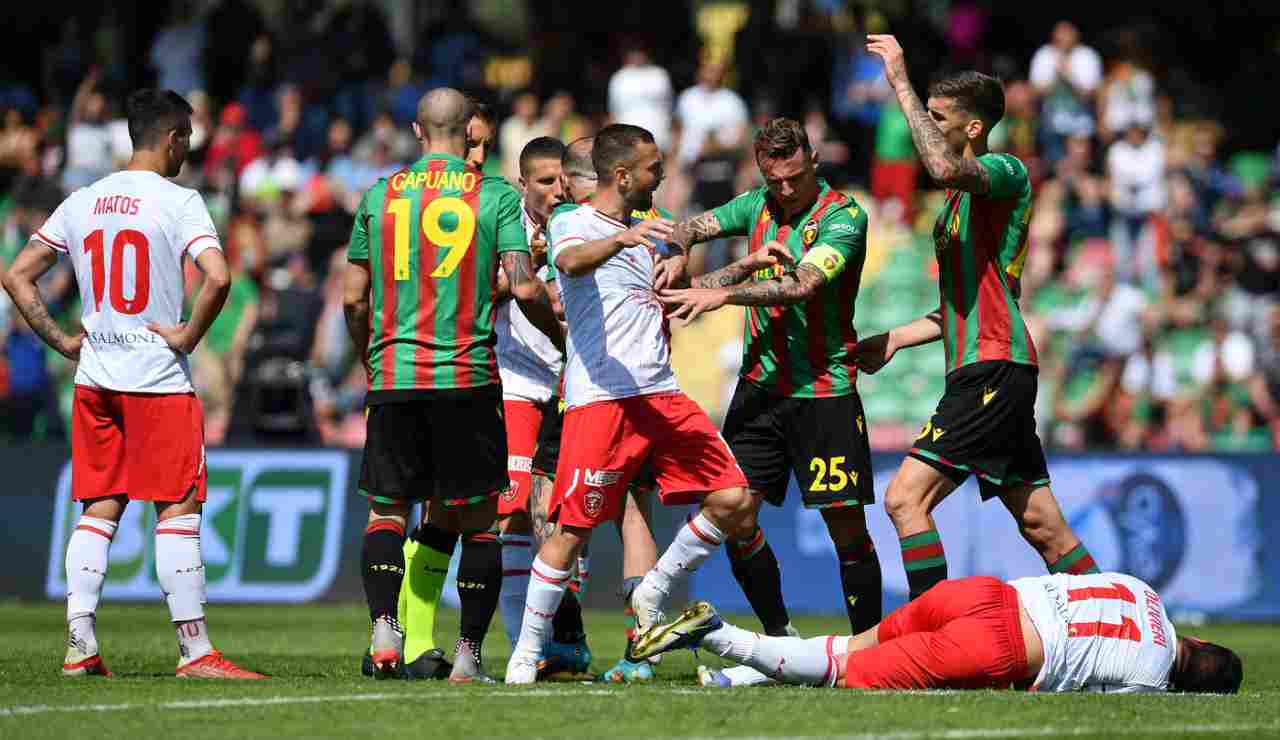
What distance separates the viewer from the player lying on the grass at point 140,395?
885 centimetres

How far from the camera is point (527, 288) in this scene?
863 centimetres

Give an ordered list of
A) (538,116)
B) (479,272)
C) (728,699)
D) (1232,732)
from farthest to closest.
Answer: (538,116) < (479,272) < (728,699) < (1232,732)

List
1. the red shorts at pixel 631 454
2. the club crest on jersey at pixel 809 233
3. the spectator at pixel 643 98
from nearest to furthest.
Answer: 1. the red shorts at pixel 631 454
2. the club crest on jersey at pixel 809 233
3. the spectator at pixel 643 98

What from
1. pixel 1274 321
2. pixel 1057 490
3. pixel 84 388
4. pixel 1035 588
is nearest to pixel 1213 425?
pixel 1274 321

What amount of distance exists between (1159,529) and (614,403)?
839cm

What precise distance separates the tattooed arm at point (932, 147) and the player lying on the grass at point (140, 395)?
3080 millimetres

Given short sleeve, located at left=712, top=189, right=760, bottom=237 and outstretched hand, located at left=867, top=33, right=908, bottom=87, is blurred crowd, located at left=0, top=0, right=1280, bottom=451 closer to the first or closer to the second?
short sleeve, located at left=712, top=189, right=760, bottom=237

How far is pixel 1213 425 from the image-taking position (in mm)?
17891

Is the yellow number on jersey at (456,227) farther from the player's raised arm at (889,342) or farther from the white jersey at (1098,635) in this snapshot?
the white jersey at (1098,635)

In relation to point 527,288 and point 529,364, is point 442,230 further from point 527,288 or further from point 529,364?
point 529,364

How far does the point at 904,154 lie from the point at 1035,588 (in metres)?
13.2

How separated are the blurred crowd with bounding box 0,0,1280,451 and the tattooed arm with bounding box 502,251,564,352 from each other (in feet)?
28.0

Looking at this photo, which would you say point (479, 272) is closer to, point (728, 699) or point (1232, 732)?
point (728, 699)

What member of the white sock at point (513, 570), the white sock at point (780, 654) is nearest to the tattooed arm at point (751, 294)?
the white sock at point (780, 654)
